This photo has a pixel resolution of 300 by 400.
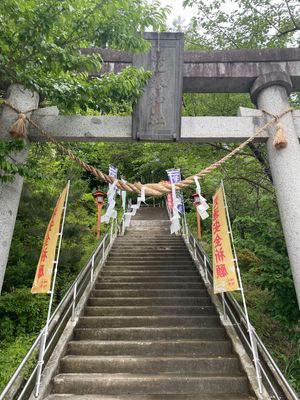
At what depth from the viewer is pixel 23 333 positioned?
563 cm

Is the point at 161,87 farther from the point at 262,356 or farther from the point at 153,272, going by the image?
the point at 153,272

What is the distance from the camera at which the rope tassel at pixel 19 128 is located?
4078 millimetres

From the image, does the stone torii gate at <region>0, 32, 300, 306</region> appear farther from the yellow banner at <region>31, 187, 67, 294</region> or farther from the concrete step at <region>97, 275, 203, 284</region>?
the concrete step at <region>97, 275, 203, 284</region>

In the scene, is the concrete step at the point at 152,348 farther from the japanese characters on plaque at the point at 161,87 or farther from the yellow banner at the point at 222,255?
the japanese characters on plaque at the point at 161,87

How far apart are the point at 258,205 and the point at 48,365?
708 centimetres

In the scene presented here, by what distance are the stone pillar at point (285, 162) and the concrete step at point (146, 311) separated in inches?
87.8

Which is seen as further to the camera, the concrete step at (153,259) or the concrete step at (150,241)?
the concrete step at (150,241)

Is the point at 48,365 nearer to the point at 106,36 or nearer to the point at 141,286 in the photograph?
the point at 141,286

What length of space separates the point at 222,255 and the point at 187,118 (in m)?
2.14

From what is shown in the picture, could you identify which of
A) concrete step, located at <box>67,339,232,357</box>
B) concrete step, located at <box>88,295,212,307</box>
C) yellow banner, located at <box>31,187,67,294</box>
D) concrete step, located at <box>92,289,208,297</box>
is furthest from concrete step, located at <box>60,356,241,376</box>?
concrete step, located at <box>92,289,208,297</box>

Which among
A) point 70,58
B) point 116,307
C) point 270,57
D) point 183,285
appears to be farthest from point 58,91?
point 183,285

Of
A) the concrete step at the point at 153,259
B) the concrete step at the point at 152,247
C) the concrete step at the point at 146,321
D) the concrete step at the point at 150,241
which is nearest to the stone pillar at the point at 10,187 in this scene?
the concrete step at the point at 146,321

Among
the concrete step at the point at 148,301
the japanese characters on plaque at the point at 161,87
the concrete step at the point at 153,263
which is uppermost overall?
the japanese characters on plaque at the point at 161,87

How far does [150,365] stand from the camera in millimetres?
4305
